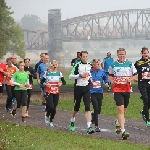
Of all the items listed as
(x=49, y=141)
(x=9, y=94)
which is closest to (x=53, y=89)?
(x=49, y=141)

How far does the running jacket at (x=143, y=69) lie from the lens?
14078 millimetres

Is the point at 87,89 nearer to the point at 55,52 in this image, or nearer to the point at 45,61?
the point at 45,61

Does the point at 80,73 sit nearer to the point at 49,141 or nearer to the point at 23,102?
the point at 49,141

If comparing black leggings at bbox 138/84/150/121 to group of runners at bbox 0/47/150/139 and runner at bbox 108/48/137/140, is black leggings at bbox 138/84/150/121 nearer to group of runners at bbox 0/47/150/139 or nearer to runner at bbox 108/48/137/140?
group of runners at bbox 0/47/150/139

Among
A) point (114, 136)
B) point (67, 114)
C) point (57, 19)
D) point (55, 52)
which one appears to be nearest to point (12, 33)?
point (55, 52)

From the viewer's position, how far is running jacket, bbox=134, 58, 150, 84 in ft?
46.2

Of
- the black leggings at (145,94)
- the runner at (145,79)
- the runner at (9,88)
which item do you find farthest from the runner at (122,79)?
the runner at (9,88)

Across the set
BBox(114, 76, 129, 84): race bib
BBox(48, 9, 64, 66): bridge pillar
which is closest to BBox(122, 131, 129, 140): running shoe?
BBox(114, 76, 129, 84): race bib

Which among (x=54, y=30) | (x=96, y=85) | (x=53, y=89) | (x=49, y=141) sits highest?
(x=54, y=30)

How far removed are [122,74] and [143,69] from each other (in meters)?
1.78

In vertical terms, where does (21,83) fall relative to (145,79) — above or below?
below

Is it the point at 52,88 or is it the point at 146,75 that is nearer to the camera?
the point at 146,75

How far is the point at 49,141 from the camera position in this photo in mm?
11250

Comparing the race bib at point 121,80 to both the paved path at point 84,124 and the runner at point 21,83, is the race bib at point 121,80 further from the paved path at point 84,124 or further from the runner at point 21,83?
the runner at point 21,83
